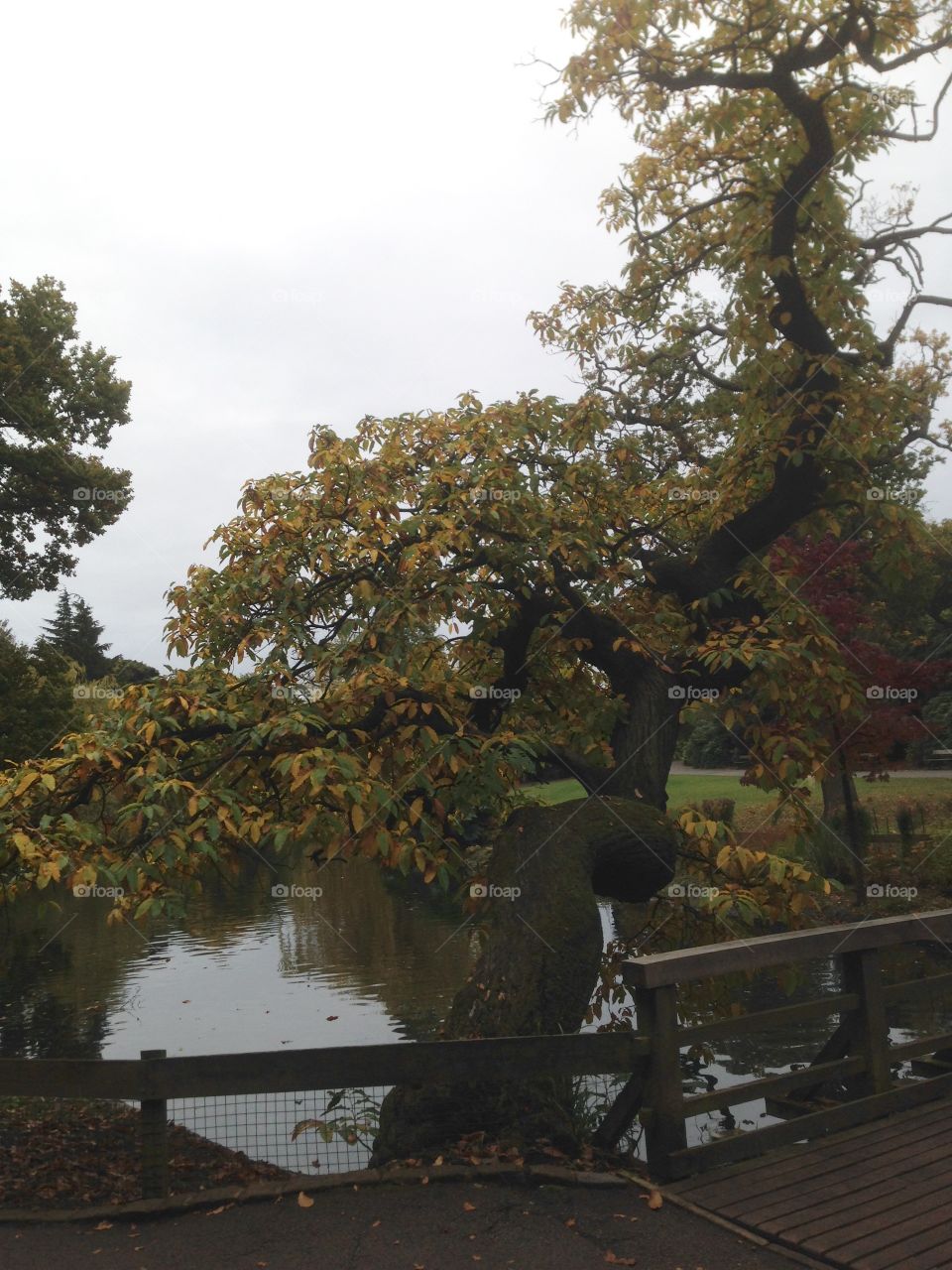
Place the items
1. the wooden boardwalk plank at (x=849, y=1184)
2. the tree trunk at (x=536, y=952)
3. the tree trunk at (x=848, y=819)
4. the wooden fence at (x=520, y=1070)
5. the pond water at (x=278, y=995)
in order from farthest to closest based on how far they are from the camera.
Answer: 1. the tree trunk at (x=848, y=819)
2. the pond water at (x=278, y=995)
3. the tree trunk at (x=536, y=952)
4. the wooden fence at (x=520, y=1070)
5. the wooden boardwalk plank at (x=849, y=1184)

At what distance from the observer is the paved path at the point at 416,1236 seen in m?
4.94

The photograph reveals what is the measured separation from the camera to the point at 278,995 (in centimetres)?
1702

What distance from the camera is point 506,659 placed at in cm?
1004

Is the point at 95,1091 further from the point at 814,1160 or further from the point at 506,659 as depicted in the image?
the point at 506,659

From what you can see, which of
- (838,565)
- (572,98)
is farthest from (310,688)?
(838,565)

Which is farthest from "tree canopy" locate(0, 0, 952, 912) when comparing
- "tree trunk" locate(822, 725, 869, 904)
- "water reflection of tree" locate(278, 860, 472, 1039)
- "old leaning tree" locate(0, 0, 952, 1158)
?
"tree trunk" locate(822, 725, 869, 904)

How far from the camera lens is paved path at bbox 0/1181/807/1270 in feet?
16.2

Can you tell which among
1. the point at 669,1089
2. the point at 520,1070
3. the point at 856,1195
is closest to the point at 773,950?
the point at 669,1089

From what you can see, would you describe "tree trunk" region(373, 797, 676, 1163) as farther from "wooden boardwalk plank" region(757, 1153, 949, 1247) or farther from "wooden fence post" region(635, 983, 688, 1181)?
"wooden boardwalk plank" region(757, 1153, 949, 1247)

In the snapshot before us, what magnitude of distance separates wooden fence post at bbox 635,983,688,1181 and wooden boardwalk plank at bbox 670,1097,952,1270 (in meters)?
0.17

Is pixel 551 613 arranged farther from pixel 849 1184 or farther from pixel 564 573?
pixel 849 1184

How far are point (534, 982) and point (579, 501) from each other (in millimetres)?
4715

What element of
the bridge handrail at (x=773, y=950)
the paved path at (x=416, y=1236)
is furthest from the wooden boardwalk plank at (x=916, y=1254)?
the bridge handrail at (x=773, y=950)

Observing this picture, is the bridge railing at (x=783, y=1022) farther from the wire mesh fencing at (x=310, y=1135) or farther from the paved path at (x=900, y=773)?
the paved path at (x=900, y=773)
